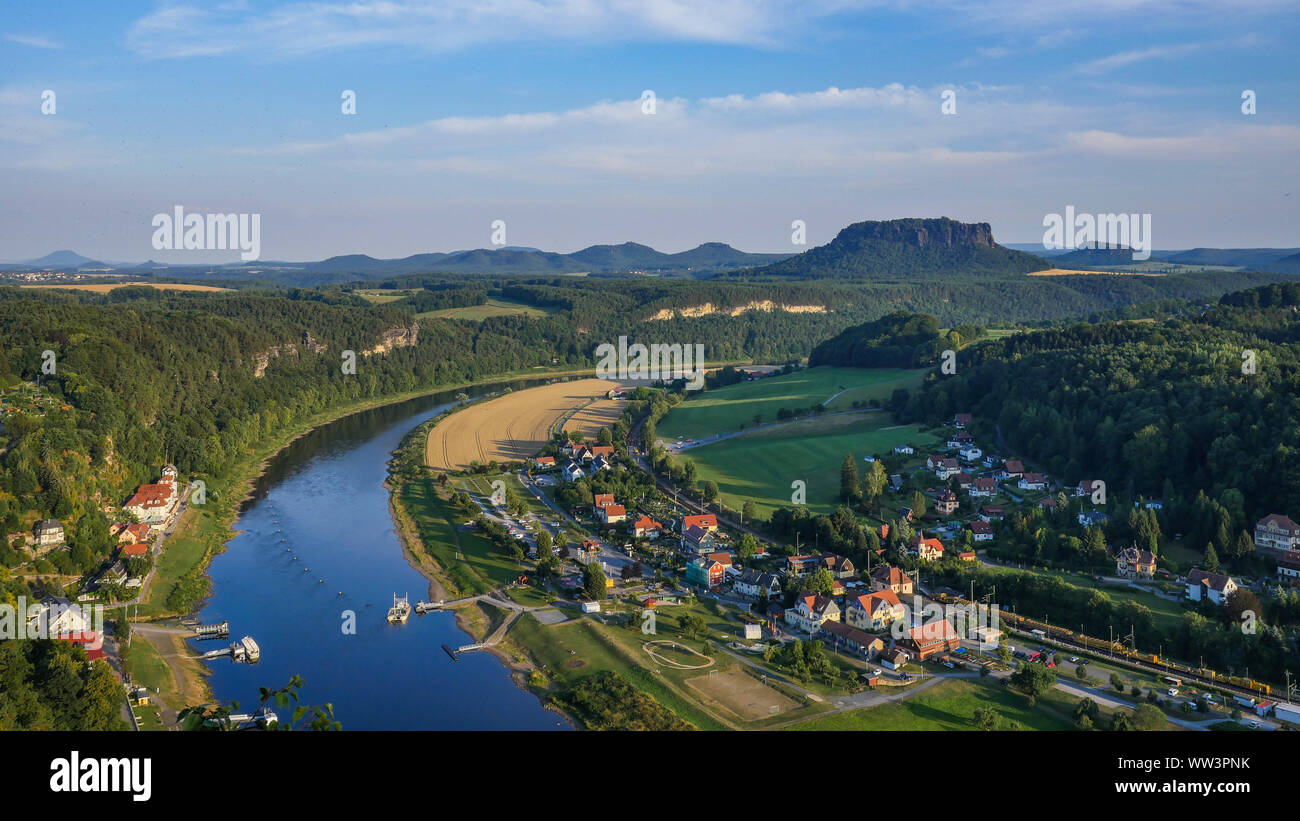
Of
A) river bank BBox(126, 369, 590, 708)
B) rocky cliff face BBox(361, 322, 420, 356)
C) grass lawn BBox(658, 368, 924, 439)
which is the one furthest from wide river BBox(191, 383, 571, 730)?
rocky cliff face BBox(361, 322, 420, 356)

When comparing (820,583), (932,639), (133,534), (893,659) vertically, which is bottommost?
(893,659)

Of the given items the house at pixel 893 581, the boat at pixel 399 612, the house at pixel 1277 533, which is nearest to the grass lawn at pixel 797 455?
the house at pixel 893 581

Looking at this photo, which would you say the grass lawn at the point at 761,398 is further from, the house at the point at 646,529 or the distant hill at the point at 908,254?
the distant hill at the point at 908,254

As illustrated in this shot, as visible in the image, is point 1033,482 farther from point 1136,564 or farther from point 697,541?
point 697,541

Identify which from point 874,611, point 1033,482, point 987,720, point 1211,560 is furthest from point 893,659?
point 1033,482

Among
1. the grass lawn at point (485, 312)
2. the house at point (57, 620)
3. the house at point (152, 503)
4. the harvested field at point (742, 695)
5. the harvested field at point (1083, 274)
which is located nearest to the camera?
the harvested field at point (742, 695)
